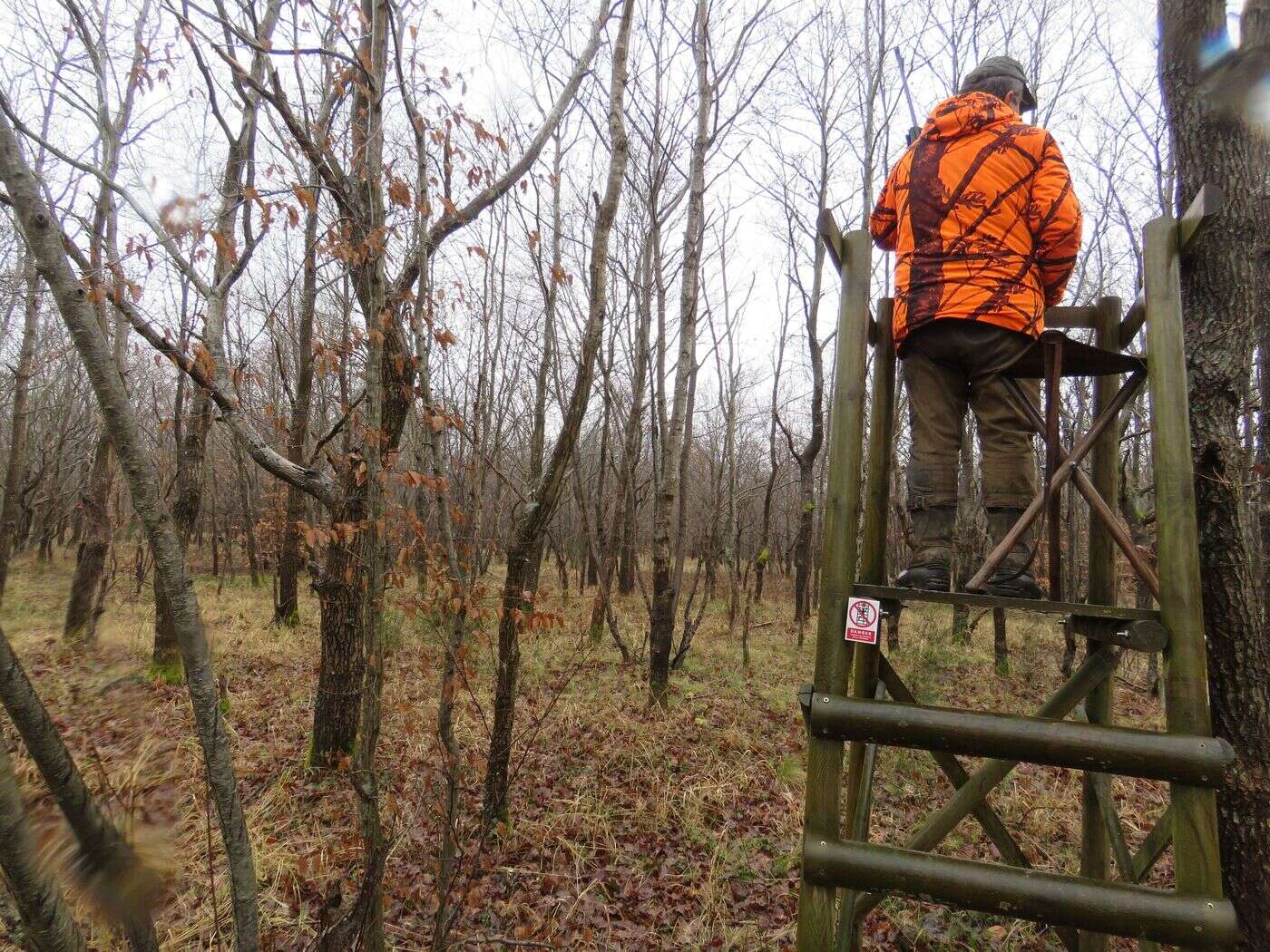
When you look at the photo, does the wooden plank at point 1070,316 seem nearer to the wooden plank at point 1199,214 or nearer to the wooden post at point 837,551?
the wooden plank at point 1199,214

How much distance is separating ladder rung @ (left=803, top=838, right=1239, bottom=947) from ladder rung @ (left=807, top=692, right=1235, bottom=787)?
0.86ft

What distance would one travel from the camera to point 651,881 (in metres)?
3.67

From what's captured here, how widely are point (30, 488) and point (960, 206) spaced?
18.4 metres

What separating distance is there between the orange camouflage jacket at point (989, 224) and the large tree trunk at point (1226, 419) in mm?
731

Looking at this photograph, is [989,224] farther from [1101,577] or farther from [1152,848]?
[1152,848]

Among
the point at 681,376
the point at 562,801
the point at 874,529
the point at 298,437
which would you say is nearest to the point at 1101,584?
the point at 874,529

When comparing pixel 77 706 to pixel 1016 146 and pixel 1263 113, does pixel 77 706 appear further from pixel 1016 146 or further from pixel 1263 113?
pixel 1263 113

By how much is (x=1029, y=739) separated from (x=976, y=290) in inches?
53.6

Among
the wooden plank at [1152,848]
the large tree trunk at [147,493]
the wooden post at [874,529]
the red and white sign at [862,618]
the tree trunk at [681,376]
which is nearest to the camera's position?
the large tree trunk at [147,493]

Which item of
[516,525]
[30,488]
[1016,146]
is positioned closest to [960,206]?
[1016,146]

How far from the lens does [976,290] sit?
208 centimetres

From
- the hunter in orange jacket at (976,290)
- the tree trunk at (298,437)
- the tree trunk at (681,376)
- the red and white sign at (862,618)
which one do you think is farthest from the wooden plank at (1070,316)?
the tree trunk at (298,437)

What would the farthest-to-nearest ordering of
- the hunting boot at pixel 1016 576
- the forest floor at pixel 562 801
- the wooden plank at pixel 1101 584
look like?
1. the forest floor at pixel 562 801
2. the wooden plank at pixel 1101 584
3. the hunting boot at pixel 1016 576

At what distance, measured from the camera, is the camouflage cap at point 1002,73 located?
2.37m
